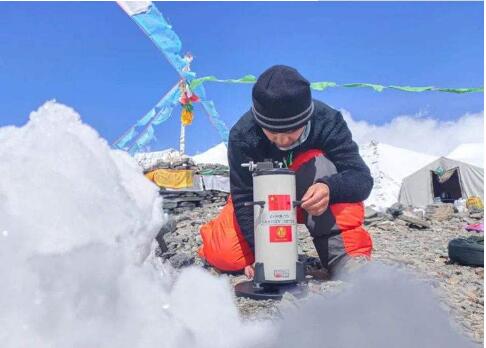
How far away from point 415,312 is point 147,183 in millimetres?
333

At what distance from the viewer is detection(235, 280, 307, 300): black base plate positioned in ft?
5.50

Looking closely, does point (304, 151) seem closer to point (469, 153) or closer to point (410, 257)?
point (410, 257)

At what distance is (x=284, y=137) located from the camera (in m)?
1.86

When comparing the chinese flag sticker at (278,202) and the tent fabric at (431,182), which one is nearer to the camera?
the chinese flag sticker at (278,202)

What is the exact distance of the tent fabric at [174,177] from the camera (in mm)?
8695

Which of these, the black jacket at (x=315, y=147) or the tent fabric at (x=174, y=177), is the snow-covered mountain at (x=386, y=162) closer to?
the tent fabric at (x=174, y=177)

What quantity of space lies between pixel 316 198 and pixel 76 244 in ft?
4.69

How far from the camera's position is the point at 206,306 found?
1.82 feet

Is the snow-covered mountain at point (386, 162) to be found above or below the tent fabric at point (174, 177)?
above

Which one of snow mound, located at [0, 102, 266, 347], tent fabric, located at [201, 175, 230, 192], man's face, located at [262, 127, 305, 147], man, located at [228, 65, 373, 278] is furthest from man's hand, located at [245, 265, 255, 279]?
tent fabric, located at [201, 175, 230, 192]

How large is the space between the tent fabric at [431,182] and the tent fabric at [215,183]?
7746 millimetres

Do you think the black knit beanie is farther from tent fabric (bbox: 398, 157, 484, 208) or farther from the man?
tent fabric (bbox: 398, 157, 484, 208)

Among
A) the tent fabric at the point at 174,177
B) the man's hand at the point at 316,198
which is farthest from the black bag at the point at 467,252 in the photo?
the tent fabric at the point at 174,177

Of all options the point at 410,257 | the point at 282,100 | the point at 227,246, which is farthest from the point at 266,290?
the point at 410,257
